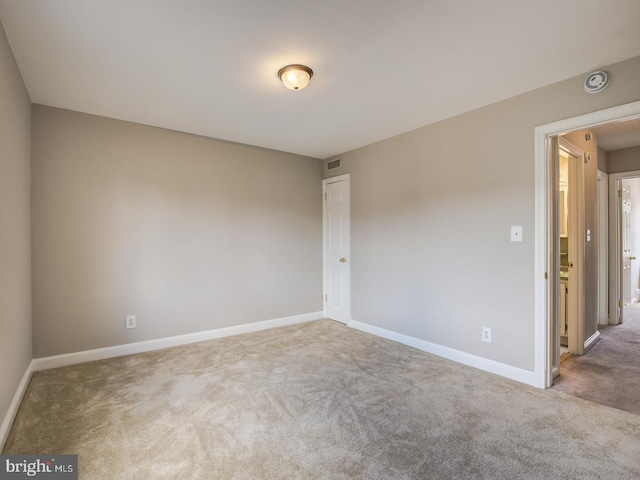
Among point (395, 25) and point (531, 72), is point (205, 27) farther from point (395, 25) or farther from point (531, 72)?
point (531, 72)

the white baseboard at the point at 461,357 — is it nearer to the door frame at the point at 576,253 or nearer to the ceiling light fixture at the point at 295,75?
the door frame at the point at 576,253

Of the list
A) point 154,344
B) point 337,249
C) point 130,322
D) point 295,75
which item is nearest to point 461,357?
point 337,249

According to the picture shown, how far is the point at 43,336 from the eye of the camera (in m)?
2.99

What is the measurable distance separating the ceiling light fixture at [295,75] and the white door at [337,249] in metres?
2.23

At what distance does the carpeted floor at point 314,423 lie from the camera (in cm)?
172

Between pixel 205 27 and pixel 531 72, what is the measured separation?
2.28m

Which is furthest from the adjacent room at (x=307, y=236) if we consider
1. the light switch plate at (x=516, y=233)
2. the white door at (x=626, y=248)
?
the white door at (x=626, y=248)

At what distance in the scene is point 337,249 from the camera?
4.71m

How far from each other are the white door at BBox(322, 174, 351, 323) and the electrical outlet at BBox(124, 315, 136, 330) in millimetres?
2540

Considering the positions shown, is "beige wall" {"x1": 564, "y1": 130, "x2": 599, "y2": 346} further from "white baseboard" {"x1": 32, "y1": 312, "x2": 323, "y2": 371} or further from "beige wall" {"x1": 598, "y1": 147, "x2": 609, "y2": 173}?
"white baseboard" {"x1": 32, "y1": 312, "x2": 323, "y2": 371}

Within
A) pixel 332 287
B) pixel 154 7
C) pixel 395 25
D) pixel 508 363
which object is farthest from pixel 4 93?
pixel 508 363

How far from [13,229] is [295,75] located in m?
2.27

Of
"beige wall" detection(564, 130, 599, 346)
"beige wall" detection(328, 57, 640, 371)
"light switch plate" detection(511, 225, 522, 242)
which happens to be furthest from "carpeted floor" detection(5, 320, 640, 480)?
"beige wall" detection(564, 130, 599, 346)

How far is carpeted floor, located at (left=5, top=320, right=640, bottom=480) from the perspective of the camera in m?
1.72
